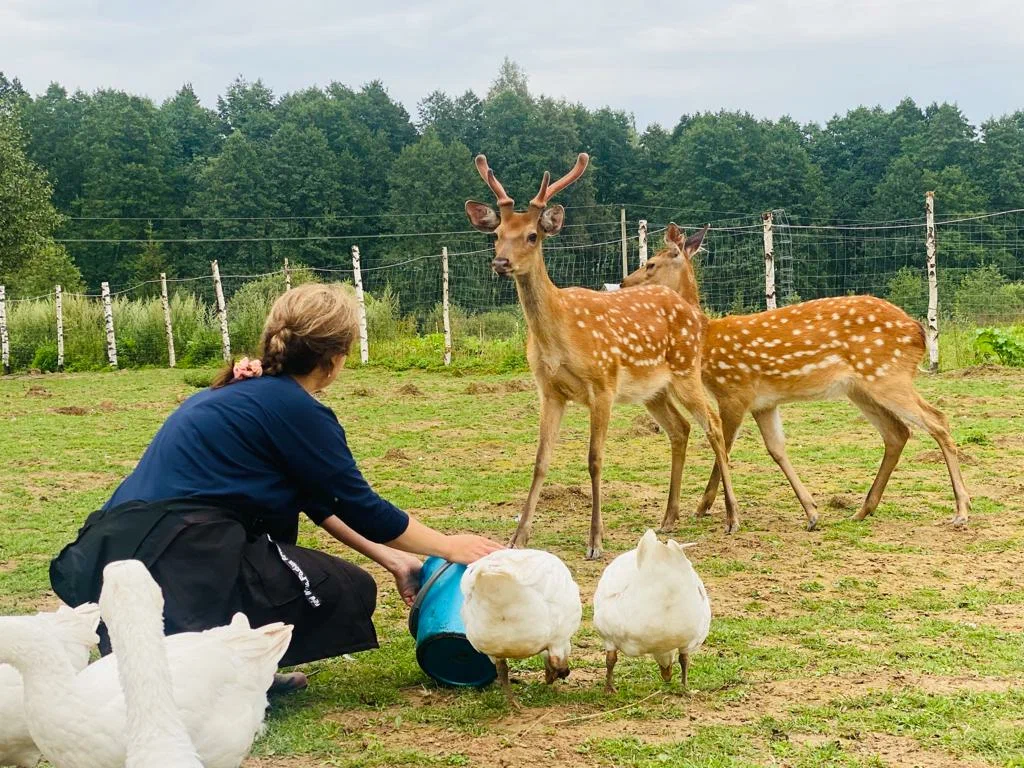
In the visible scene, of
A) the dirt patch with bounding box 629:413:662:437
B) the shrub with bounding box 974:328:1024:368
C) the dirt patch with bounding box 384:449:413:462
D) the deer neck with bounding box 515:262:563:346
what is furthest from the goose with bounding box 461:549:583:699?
the shrub with bounding box 974:328:1024:368

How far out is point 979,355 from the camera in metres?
14.1

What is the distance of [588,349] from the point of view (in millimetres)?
6527

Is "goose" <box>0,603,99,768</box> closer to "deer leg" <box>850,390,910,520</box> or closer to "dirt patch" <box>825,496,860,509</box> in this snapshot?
"deer leg" <box>850,390,910,520</box>

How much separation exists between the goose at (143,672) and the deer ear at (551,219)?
14.0ft

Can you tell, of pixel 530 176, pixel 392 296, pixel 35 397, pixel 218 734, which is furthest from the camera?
pixel 530 176

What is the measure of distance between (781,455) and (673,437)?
670 millimetres

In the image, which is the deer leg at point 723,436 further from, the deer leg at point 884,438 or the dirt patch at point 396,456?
the dirt patch at point 396,456

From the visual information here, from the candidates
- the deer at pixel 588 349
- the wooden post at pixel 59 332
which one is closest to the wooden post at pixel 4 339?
the wooden post at pixel 59 332

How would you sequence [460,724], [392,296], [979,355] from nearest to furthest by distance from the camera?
[460,724] → [979,355] → [392,296]

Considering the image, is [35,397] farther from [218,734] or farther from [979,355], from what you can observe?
[218,734]

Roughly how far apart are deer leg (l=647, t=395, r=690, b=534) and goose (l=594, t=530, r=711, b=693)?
Result: 121 inches

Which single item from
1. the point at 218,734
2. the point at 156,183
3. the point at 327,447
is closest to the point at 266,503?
the point at 327,447

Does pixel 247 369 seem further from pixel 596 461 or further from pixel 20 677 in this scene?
pixel 596 461

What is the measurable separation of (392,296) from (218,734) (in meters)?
21.0
